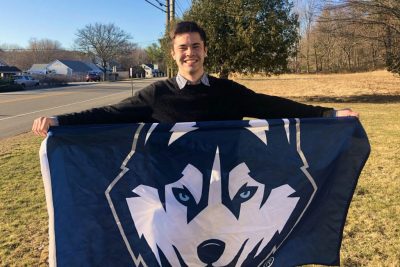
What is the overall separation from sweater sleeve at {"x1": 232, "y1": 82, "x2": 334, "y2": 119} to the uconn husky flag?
17 centimetres

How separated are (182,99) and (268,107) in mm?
702

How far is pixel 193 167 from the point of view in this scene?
3.29 meters

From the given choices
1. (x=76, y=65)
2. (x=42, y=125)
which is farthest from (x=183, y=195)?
(x=76, y=65)

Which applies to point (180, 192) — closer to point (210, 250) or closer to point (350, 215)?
point (210, 250)

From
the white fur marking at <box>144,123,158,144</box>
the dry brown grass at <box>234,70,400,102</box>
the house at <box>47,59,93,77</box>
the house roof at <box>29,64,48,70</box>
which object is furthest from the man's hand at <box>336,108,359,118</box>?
the house roof at <box>29,64,48,70</box>

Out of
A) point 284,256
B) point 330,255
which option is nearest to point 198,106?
point 284,256

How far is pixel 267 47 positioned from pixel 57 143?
19.9 meters

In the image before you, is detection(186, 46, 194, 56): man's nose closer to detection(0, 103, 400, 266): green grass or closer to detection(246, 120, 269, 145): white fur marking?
detection(246, 120, 269, 145): white fur marking

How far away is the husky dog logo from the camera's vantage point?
10.6 ft

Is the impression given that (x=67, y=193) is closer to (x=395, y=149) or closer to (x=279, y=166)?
(x=279, y=166)

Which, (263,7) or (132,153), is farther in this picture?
(263,7)

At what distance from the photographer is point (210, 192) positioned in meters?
3.27

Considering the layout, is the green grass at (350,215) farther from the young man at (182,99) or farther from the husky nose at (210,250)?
the young man at (182,99)

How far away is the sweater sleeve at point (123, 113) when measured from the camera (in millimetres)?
3365
